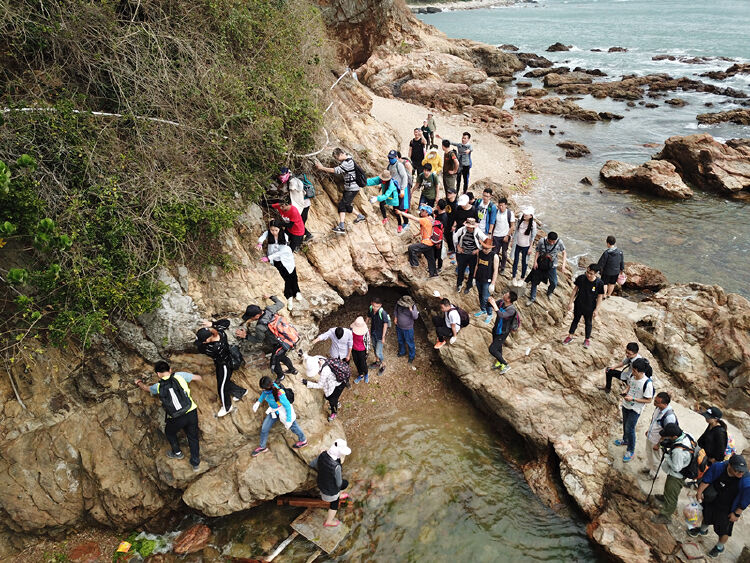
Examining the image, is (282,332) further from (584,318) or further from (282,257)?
(584,318)

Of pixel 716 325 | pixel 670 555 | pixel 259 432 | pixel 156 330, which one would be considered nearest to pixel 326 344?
pixel 259 432

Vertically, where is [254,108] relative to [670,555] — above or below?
above

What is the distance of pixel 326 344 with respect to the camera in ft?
38.1

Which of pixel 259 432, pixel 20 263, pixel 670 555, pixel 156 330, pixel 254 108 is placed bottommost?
pixel 670 555

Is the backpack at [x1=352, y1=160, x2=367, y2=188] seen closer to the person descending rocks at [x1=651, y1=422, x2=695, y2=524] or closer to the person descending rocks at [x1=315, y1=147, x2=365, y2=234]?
the person descending rocks at [x1=315, y1=147, x2=365, y2=234]

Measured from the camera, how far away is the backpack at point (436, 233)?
457 inches

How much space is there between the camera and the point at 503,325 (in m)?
10.1

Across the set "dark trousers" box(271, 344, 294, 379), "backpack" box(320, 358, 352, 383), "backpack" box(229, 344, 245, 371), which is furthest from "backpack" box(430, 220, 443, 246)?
"backpack" box(229, 344, 245, 371)

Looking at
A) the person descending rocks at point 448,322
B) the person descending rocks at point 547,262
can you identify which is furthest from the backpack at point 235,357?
the person descending rocks at point 547,262

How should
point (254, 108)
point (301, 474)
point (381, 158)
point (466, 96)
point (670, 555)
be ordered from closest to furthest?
point (670, 555) < point (301, 474) < point (254, 108) < point (381, 158) < point (466, 96)

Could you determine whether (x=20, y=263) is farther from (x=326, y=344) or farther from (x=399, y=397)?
(x=399, y=397)

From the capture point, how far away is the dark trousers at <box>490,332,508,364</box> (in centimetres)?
1041

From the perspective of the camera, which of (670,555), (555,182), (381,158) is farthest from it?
(555,182)

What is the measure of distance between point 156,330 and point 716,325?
14.0 meters
